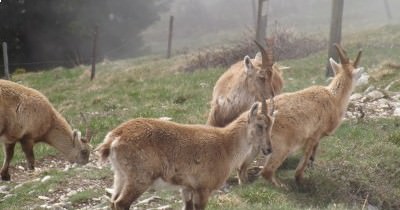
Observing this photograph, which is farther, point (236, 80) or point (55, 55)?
point (55, 55)

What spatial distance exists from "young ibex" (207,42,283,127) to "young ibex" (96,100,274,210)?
85.7 inches

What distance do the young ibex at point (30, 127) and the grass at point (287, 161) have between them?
717mm

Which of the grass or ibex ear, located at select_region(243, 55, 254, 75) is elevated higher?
ibex ear, located at select_region(243, 55, 254, 75)

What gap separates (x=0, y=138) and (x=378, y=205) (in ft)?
21.2

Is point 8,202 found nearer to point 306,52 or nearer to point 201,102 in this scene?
point 201,102

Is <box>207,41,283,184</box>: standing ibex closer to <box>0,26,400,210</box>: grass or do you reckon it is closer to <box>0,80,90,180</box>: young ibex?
<box>0,26,400,210</box>: grass

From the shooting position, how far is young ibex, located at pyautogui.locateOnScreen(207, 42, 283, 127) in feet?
37.6

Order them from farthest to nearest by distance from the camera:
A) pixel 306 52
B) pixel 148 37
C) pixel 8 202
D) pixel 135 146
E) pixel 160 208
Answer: pixel 148 37 < pixel 306 52 < pixel 8 202 < pixel 160 208 < pixel 135 146

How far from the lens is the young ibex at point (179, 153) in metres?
7.83

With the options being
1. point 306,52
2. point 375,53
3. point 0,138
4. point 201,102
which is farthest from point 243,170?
point 306,52

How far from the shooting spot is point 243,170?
10391mm

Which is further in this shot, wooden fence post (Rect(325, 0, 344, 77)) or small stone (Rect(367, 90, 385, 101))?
wooden fence post (Rect(325, 0, 344, 77))

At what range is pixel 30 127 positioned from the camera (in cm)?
1208

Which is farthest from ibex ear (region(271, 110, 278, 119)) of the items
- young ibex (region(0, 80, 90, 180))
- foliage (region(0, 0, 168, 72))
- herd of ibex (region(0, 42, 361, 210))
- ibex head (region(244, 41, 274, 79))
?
foliage (region(0, 0, 168, 72))
